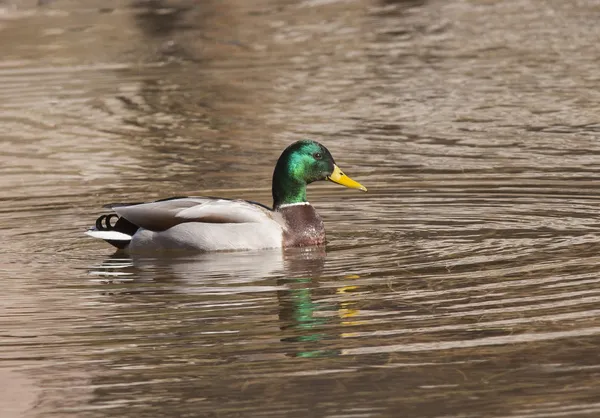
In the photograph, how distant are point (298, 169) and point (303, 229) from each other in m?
0.59

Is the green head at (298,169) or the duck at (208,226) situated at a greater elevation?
the green head at (298,169)

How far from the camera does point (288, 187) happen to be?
1193 cm

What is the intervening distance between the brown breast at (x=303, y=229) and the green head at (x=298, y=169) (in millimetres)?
214

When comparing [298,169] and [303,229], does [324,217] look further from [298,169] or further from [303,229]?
[303,229]

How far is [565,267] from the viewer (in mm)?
10086

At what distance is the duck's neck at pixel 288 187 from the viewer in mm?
11930

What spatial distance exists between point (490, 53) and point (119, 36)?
690cm

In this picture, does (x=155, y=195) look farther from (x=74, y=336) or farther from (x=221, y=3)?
(x=221, y=3)

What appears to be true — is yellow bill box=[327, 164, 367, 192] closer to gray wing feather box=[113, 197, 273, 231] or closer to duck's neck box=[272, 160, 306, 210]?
duck's neck box=[272, 160, 306, 210]

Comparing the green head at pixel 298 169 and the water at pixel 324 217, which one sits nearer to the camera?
the water at pixel 324 217

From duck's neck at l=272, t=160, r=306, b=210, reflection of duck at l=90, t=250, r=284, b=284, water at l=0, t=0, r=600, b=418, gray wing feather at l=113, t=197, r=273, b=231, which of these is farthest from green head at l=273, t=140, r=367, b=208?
reflection of duck at l=90, t=250, r=284, b=284

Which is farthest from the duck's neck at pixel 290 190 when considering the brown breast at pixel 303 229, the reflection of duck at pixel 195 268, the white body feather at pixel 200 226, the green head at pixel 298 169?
the reflection of duck at pixel 195 268

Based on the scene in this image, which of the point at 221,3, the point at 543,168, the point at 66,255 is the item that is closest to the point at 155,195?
the point at 66,255

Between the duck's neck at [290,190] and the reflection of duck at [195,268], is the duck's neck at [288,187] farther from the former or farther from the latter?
the reflection of duck at [195,268]
